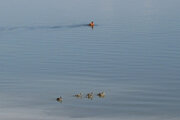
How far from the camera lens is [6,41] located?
4512 cm

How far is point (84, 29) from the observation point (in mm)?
53969

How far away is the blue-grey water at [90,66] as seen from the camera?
77.4 ft

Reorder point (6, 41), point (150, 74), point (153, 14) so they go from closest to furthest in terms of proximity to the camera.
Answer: point (150, 74) → point (6, 41) → point (153, 14)

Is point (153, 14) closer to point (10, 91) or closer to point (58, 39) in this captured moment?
point (58, 39)

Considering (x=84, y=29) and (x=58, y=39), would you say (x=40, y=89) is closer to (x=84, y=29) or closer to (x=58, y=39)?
(x=58, y=39)

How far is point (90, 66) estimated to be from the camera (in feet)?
108

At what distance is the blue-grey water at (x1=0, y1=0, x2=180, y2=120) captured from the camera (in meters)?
23.6

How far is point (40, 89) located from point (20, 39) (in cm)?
1971

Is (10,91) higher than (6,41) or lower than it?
lower

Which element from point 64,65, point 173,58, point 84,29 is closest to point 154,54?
point 173,58

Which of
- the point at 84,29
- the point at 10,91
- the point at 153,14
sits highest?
the point at 153,14

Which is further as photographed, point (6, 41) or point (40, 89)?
point (6, 41)

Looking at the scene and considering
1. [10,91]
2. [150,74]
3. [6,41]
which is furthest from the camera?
[6,41]

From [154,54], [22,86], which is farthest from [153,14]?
[22,86]
